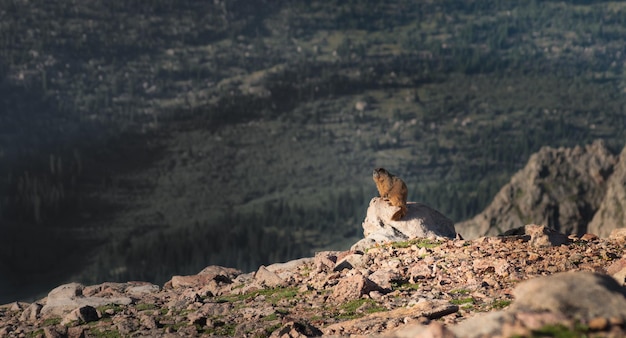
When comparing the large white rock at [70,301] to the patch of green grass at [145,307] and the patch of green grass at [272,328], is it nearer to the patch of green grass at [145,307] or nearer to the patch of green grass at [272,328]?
the patch of green grass at [145,307]

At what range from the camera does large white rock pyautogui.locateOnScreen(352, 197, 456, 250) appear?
279 ft

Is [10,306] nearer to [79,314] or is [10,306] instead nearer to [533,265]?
[79,314]

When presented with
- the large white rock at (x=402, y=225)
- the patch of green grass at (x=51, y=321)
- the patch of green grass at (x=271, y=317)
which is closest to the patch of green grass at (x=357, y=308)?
the patch of green grass at (x=271, y=317)

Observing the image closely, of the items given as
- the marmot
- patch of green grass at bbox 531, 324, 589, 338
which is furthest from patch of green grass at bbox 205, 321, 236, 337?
patch of green grass at bbox 531, 324, 589, 338

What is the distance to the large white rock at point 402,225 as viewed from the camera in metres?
85.2

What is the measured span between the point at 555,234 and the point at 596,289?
34353mm

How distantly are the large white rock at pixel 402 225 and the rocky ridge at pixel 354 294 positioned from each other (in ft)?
0.91

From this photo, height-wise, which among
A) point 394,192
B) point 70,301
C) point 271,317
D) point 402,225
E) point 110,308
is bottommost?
point 70,301

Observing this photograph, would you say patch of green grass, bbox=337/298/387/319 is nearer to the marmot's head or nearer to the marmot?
the marmot

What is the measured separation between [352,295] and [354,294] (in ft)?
0.51

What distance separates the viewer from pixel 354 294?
234ft

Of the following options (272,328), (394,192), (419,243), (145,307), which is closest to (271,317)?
(272,328)

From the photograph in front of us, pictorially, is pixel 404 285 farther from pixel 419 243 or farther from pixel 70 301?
pixel 70 301

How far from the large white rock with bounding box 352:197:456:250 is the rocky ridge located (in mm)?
278
